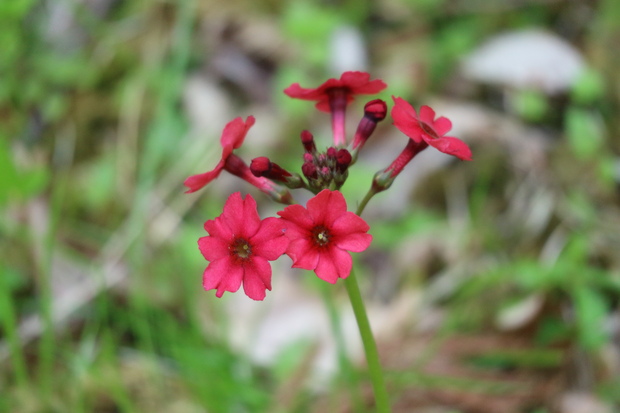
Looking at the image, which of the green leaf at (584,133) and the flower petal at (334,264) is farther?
the green leaf at (584,133)

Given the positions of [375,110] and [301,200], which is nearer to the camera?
[375,110]

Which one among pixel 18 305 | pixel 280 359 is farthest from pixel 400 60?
pixel 18 305

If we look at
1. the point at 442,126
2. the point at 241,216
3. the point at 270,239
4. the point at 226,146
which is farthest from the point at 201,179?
the point at 442,126

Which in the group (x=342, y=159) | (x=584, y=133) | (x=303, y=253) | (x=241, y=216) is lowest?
(x=303, y=253)

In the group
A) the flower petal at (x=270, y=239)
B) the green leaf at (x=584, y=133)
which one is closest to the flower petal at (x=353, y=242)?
the flower petal at (x=270, y=239)

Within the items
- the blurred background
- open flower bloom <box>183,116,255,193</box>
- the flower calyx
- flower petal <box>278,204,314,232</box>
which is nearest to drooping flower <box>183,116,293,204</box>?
open flower bloom <box>183,116,255,193</box>

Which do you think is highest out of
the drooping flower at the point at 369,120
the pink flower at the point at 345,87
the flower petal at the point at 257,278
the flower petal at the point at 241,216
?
the pink flower at the point at 345,87

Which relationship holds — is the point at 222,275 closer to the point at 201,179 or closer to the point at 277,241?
the point at 277,241

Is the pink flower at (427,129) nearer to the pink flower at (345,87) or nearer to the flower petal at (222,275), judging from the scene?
the pink flower at (345,87)

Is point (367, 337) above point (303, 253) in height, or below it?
below
